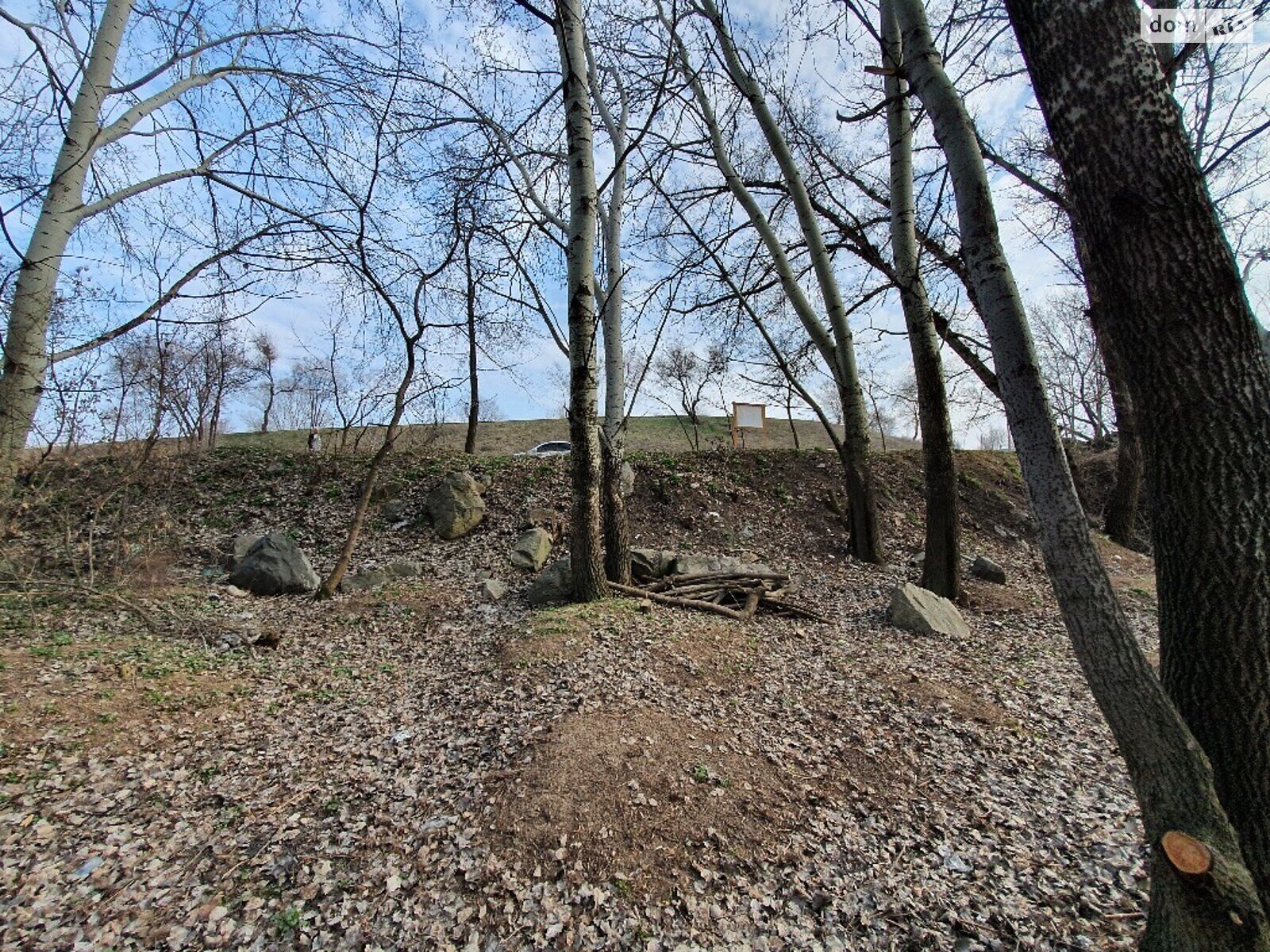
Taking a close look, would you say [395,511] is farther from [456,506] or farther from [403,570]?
[403,570]

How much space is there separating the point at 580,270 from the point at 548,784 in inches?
170

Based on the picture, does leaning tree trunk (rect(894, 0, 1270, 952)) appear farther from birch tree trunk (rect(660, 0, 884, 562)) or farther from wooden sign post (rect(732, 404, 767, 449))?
wooden sign post (rect(732, 404, 767, 449))

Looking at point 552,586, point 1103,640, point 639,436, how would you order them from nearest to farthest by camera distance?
1. point 1103,640
2. point 552,586
3. point 639,436

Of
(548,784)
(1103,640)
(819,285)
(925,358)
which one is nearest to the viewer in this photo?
(1103,640)

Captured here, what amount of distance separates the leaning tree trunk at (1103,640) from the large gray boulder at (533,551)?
636 centimetres

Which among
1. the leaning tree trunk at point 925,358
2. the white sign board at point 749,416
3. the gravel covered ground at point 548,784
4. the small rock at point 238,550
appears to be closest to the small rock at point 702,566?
the gravel covered ground at point 548,784

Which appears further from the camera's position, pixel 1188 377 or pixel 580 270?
pixel 580 270

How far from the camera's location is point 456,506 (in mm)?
8992

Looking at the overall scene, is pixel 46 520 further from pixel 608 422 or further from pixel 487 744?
pixel 487 744

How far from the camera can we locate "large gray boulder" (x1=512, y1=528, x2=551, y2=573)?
7719 mm

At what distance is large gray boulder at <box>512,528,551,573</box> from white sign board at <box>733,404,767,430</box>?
7.81 meters

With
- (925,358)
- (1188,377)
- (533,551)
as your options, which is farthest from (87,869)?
(925,358)

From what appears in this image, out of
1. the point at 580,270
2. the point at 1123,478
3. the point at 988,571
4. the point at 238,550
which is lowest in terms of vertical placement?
the point at 988,571

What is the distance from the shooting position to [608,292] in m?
6.74
